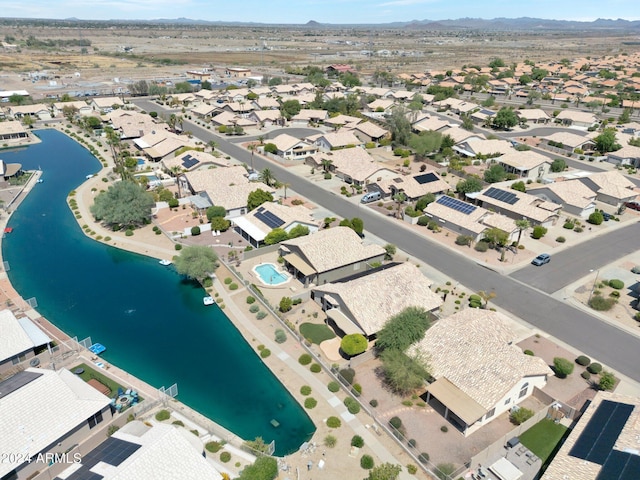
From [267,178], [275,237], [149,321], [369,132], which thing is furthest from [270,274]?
[369,132]

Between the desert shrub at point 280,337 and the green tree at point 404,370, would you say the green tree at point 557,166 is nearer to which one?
the green tree at point 404,370

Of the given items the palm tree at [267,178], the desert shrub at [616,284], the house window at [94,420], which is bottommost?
the desert shrub at [616,284]

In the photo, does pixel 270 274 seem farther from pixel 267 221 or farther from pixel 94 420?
pixel 94 420

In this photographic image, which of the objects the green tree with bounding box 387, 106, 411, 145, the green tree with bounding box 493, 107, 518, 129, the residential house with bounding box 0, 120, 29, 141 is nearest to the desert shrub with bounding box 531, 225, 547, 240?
the green tree with bounding box 387, 106, 411, 145

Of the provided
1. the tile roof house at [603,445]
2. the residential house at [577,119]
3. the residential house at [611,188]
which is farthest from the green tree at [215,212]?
the residential house at [577,119]

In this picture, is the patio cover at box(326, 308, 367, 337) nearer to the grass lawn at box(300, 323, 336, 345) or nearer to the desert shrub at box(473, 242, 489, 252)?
the grass lawn at box(300, 323, 336, 345)

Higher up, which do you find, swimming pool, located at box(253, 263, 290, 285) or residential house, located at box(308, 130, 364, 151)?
residential house, located at box(308, 130, 364, 151)

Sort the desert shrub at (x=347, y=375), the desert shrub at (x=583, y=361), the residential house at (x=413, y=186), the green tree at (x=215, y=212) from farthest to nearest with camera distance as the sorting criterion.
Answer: the residential house at (x=413, y=186), the green tree at (x=215, y=212), the desert shrub at (x=583, y=361), the desert shrub at (x=347, y=375)
